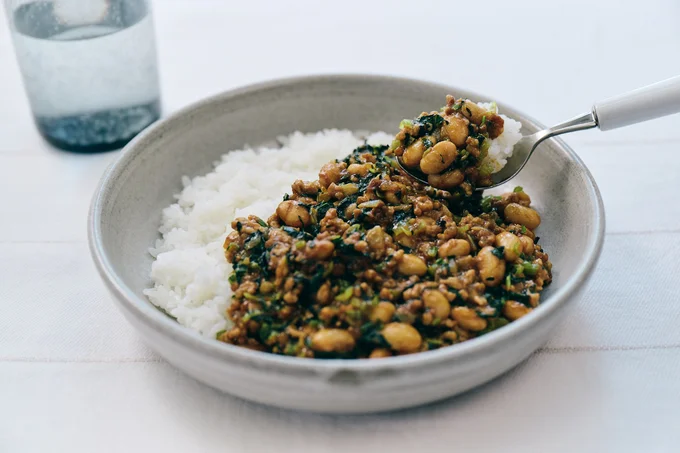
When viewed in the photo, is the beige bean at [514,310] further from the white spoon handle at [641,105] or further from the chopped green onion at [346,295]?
the white spoon handle at [641,105]

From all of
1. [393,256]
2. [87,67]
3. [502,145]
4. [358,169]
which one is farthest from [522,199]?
[87,67]

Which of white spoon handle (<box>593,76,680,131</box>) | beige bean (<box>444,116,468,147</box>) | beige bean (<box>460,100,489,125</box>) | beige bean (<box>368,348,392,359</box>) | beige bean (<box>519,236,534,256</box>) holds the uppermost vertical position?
white spoon handle (<box>593,76,680,131</box>)

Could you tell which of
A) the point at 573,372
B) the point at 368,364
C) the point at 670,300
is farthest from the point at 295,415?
the point at 670,300

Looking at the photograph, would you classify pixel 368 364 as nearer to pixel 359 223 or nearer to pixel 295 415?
pixel 295 415

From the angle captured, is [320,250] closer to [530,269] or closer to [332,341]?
[332,341]

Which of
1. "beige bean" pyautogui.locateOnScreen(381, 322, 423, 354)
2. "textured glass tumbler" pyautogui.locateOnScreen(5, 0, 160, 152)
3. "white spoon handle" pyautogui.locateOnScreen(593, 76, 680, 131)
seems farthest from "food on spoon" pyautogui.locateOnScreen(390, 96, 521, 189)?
"textured glass tumbler" pyautogui.locateOnScreen(5, 0, 160, 152)

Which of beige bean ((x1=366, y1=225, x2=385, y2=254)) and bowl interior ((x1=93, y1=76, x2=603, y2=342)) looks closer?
beige bean ((x1=366, y1=225, x2=385, y2=254))

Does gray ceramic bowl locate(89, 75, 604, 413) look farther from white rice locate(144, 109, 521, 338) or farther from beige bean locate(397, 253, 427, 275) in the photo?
beige bean locate(397, 253, 427, 275)
